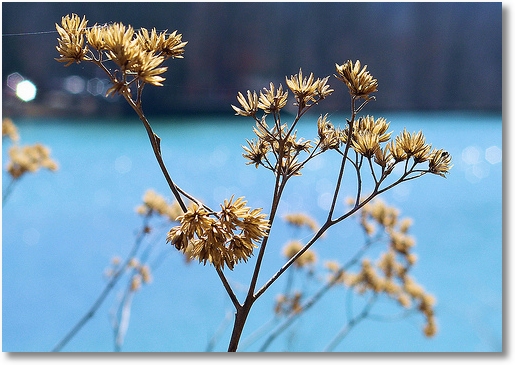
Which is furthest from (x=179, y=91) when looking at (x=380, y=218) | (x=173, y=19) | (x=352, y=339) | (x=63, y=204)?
(x=380, y=218)

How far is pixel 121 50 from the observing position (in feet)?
1.47

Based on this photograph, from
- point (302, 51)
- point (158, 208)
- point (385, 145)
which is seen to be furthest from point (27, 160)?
point (302, 51)

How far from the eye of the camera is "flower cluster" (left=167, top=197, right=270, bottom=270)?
1.46ft

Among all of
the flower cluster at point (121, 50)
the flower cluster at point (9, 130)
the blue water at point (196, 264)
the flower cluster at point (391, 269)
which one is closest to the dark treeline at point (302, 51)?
the blue water at point (196, 264)

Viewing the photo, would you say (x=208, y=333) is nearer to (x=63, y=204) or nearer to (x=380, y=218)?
(x=380, y=218)

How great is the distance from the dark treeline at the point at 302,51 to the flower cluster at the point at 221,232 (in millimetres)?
1306

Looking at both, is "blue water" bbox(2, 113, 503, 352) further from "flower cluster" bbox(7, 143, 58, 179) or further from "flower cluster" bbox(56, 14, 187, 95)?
"flower cluster" bbox(56, 14, 187, 95)

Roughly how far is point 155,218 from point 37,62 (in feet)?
4.37

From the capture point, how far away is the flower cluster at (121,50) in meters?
0.45

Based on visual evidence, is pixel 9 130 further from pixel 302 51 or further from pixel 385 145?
pixel 302 51

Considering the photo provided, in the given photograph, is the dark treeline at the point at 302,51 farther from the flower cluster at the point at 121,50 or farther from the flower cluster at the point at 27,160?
the flower cluster at the point at 121,50

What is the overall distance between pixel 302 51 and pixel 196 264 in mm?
1163

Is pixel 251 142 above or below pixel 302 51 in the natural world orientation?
below

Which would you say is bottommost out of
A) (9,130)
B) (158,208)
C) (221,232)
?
(221,232)
